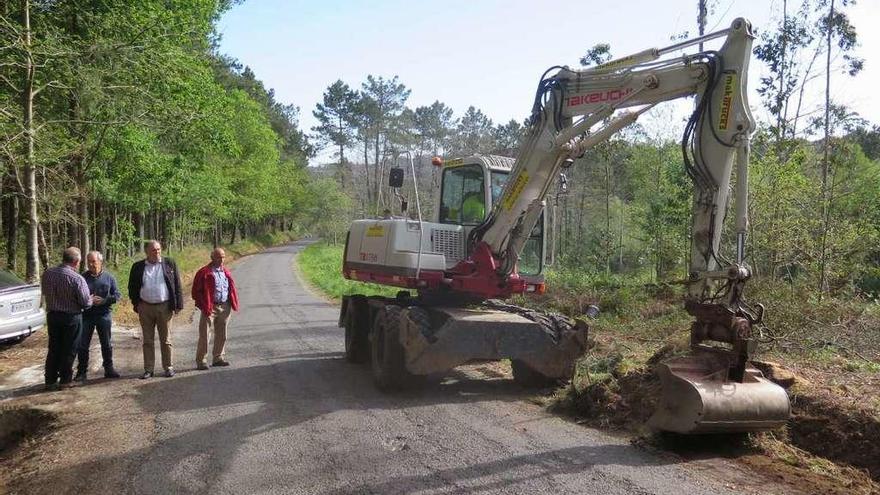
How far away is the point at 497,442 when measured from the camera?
19.3ft

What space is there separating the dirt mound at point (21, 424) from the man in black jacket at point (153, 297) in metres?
1.76

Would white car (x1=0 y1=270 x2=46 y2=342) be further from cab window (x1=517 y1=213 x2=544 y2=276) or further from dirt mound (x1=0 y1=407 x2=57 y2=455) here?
cab window (x1=517 y1=213 x2=544 y2=276)

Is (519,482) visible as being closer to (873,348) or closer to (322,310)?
(873,348)

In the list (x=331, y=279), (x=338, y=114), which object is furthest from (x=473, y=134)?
(x=331, y=279)

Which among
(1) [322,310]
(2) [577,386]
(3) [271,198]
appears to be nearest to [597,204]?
(3) [271,198]

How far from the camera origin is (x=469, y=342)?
7.55 metres

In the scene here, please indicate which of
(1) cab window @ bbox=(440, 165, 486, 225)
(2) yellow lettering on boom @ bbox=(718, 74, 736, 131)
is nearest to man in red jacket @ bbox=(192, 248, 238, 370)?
(1) cab window @ bbox=(440, 165, 486, 225)

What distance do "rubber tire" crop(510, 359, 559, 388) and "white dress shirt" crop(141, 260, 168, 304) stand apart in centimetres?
482

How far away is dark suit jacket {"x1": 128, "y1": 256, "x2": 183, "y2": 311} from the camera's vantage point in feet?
28.1

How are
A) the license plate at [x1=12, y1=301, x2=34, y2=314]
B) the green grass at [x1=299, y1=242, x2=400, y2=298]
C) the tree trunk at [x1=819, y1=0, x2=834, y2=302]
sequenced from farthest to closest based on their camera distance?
the green grass at [x1=299, y1=242, x2=400, y2=298], the tree trunk at [x1=819, y1=0, x2=834, y2=302], the license plate at [x1=12, y1=301, x2=34, y2=314]

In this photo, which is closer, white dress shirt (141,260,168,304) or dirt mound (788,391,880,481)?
dirt mound (788,391,880,481)

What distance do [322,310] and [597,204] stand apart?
127ft

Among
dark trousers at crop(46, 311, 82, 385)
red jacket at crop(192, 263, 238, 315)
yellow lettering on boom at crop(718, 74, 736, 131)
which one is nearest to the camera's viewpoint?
yellow lettering on boom at crop(718, 74, 736, 131)

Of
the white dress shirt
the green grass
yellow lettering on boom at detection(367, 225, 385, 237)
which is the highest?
yellow lettering on boom at detection(367, 225, 385, 237)
